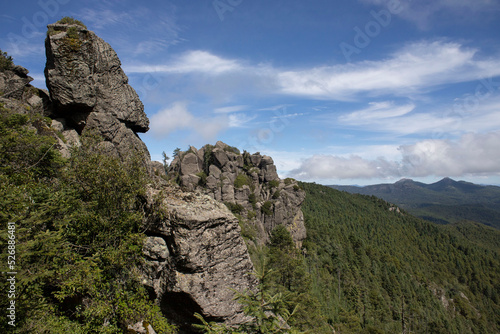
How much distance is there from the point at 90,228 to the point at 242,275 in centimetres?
783

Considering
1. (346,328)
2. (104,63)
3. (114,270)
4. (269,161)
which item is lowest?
(346,328)

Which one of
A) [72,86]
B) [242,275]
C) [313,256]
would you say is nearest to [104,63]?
[72,86]

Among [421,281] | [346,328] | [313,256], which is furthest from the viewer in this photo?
[421,281]

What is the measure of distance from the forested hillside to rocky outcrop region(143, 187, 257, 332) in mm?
48392

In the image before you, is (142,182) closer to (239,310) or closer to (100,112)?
(239,310)

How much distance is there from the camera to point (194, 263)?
39.8 ft

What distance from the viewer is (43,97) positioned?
85.1 feet

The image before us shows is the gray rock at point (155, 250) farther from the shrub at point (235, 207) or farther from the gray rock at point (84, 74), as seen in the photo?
the shrub at point (235, 207)

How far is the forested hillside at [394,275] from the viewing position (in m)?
75.7

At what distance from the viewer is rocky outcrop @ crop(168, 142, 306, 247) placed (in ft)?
210

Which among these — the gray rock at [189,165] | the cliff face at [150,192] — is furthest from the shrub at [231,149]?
the cliff face at [150,192]

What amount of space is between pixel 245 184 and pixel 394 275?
86.7 metres

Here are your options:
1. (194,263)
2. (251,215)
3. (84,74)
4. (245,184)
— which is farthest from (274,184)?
(194,263)

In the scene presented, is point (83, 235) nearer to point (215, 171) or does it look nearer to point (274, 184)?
point (215, 171)
